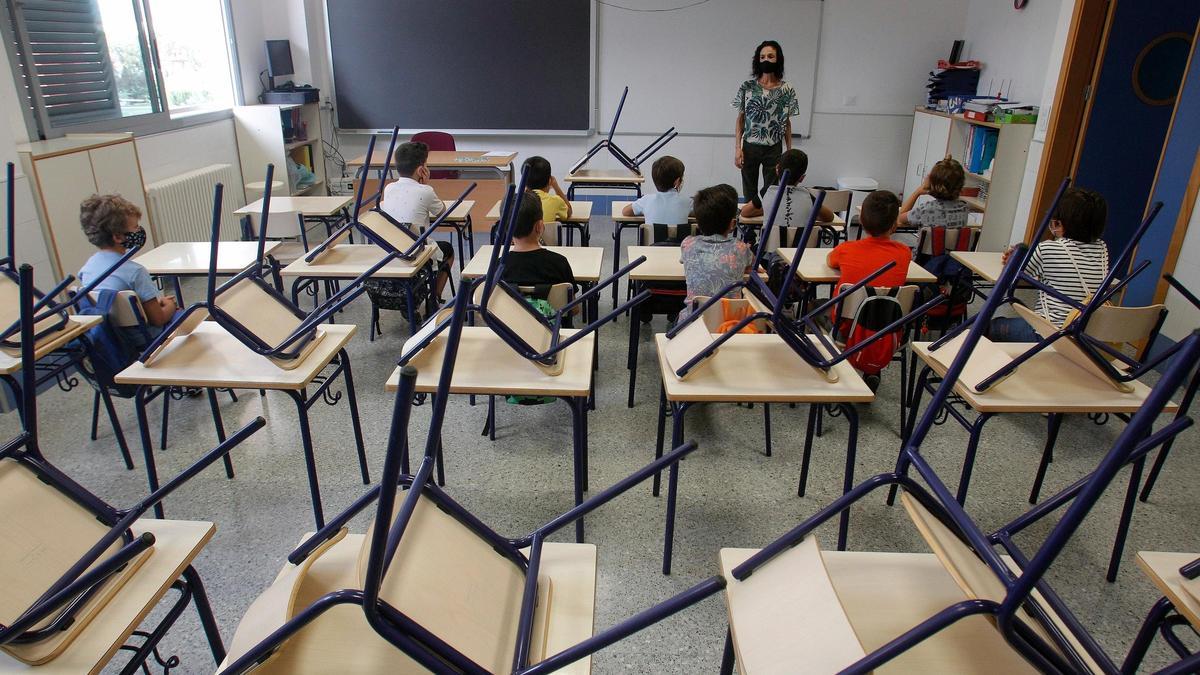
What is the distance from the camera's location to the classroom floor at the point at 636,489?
1.99 m

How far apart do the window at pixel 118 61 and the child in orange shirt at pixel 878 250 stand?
4385 millimetres

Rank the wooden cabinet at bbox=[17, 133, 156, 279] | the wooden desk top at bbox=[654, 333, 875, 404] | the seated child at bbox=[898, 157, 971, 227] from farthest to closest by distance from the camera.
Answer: the seated child at bbox=[898, 157, 971, 227]
the wooden cabinet at bbox=[17, 133, 156, 279]
the wooden desk top at bbox=[654, 333, 875, 404]

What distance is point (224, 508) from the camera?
2385 millimetres

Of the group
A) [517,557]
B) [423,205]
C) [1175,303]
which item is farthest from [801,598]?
[1175,303]

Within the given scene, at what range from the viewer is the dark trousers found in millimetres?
4906

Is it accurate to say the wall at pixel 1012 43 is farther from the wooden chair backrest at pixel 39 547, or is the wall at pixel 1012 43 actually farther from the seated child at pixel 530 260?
the wooden chair backrest at pixel 39 547

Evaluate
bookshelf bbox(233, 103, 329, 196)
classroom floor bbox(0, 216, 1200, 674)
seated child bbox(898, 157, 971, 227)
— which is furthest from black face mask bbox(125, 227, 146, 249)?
seated child bbox(898, 157, 971, 227)

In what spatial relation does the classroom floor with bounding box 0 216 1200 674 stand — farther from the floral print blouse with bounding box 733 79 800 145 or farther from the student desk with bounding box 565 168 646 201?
the floral print blouse with bounding box 733 79 800 145

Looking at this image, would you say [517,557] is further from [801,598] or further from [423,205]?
[423,205]

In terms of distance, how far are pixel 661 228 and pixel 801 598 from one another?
282 cm

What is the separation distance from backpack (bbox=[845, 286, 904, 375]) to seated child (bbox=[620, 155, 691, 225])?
1.33 meters

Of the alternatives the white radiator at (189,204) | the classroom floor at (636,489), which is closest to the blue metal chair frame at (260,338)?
the classroom floor at (636,489)

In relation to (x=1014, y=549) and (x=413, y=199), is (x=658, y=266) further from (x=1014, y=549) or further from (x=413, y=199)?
(x=1014, y=549)

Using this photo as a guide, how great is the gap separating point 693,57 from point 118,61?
15.2 feet
